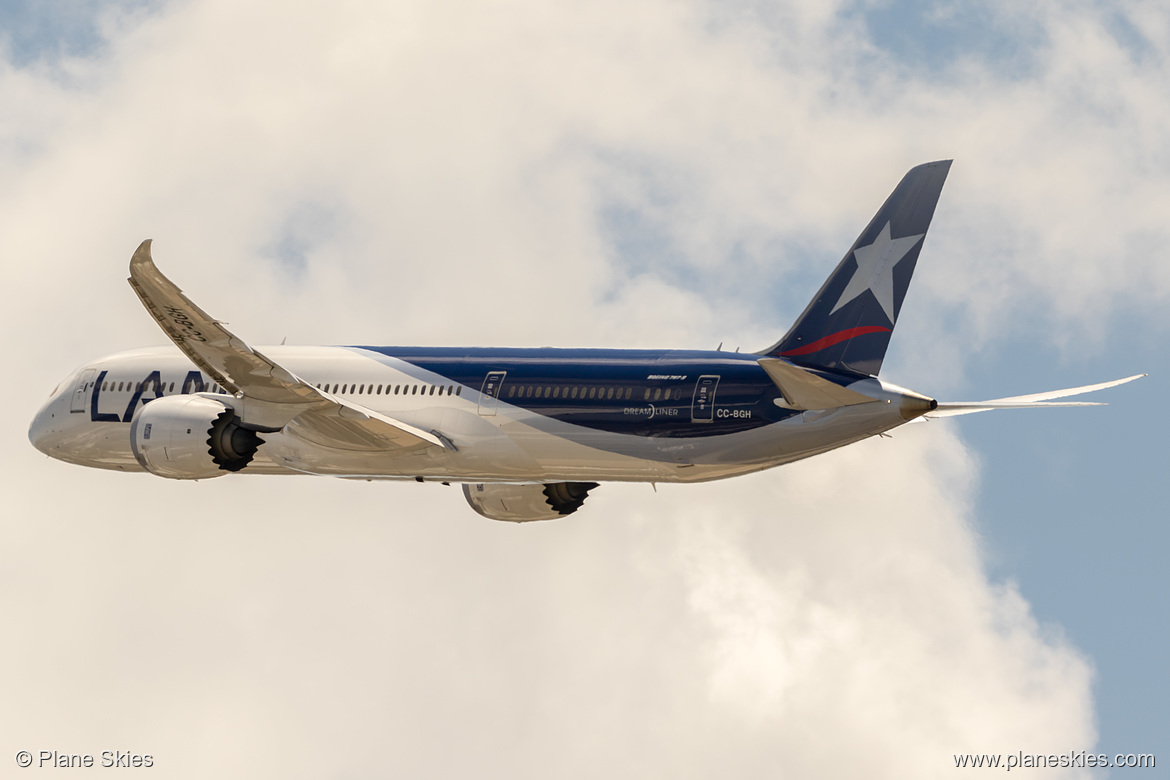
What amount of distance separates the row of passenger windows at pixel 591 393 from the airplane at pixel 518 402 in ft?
0.11

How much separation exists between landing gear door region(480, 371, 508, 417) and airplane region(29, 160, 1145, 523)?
5 cm

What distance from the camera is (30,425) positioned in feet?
148

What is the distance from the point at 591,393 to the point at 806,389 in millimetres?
5841

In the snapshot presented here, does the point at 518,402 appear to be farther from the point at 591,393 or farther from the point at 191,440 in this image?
the point at 191,440

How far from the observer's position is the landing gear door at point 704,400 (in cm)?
3566

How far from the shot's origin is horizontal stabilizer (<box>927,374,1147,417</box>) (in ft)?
109

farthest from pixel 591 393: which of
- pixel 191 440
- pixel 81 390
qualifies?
pixel 81 390

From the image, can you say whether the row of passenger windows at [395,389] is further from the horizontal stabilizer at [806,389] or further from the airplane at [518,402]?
the horizontal stabilizer at [806,389]

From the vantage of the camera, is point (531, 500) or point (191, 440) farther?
point (531, 500)

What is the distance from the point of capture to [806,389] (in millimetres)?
33562

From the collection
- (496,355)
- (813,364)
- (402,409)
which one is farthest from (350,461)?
(813,364)

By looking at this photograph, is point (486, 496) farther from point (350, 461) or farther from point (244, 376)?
point (244, 376)

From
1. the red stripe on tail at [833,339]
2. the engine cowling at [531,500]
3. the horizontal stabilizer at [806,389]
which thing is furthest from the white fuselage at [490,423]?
the engine cowling at [531,500]

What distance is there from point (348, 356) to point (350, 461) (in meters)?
3.23
